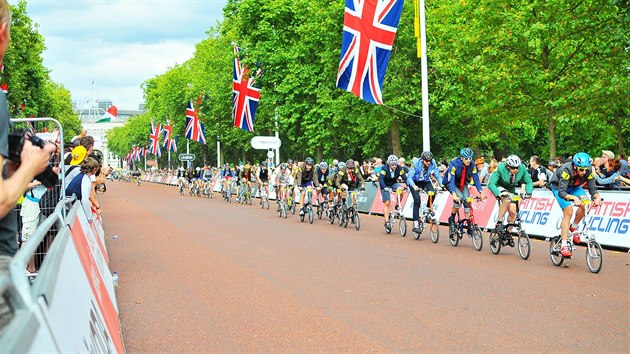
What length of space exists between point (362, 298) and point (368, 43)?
15076mm

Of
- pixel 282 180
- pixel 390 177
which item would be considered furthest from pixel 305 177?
pixel 390 177

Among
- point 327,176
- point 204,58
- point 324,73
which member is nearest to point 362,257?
point 327,176

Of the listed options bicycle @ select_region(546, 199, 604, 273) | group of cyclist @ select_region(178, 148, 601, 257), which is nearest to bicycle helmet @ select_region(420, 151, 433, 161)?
group of cyclist @ select_region(178, 148, 601, 257)

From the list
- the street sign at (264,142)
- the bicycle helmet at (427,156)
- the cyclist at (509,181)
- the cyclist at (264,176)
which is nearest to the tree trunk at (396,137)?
Result: the street sign at (264,142)

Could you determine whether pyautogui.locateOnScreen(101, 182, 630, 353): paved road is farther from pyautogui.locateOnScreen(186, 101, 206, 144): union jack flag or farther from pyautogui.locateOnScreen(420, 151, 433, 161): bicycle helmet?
pyautogui.locateOnScreen(186, 101, 206, 144): union jack flag

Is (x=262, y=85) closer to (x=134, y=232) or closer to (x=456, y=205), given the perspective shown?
(x=134, y=232)

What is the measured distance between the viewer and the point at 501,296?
31.7ft

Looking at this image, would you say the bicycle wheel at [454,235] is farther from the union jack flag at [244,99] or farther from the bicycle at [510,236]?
the union jack flag at [244,99]

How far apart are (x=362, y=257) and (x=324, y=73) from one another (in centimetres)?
2874

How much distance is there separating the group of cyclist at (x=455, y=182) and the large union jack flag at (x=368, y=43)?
251cm

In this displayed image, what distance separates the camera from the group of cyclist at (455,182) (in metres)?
12.4

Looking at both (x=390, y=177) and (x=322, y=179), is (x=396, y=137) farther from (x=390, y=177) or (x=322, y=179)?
(x=390, y=177)

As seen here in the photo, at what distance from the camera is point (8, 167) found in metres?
3.00

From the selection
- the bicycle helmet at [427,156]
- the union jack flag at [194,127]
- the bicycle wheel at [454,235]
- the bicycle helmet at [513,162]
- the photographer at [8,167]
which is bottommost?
the bicycle wheel at [454,235]
